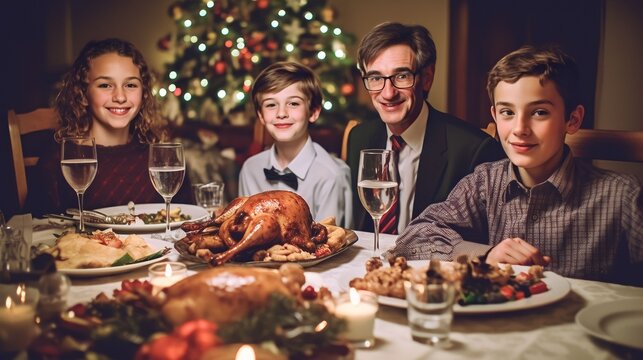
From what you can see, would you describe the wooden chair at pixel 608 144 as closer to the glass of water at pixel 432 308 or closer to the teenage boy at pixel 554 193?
the teenage boy at pixel 554 193

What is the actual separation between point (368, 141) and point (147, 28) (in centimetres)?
478

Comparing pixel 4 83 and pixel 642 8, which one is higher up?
pixel 642 8

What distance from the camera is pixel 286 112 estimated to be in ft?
8.09

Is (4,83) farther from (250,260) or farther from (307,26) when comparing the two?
(250,260)

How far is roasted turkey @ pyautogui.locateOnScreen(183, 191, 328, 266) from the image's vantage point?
58.4 inches

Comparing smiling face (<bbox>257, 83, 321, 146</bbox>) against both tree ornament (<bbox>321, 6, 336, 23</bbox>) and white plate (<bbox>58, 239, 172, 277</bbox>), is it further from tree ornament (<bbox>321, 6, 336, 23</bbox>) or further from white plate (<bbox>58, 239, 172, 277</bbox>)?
tree ornament (<bbox>321, 6, 336, 23</bbox>)

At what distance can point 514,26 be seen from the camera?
4.54 meters

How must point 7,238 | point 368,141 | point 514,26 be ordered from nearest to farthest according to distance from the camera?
point 7,238
point 368,141
point 514,26

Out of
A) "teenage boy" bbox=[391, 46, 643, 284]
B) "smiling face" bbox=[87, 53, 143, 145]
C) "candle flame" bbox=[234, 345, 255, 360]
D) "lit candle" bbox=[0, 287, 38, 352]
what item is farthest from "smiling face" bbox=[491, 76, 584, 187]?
"smiling face" bbox=[87, 53, 143, 145]

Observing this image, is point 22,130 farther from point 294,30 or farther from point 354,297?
point 294,30

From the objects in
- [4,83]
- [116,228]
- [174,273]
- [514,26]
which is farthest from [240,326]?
[4,83]

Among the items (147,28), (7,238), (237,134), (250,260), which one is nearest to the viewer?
(7,238)

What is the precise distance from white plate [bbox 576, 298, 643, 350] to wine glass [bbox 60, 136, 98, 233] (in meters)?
1.39

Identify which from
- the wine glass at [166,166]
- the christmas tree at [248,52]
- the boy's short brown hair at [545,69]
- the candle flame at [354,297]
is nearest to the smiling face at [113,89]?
the wine glass at [166,166]
